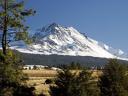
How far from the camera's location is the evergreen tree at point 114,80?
170 feet

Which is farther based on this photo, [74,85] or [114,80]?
[114,80]

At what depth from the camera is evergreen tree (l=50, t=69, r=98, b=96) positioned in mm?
46938

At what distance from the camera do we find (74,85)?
47.1 meters

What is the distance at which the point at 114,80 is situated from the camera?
52812mm

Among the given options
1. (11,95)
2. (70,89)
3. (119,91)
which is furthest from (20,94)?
(119,91)

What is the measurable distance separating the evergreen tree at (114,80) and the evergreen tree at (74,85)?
131 inches

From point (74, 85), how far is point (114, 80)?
7249 mm

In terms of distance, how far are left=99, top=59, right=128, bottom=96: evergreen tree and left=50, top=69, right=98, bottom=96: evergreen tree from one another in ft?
11.0

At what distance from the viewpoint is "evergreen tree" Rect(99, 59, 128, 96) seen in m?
51.8

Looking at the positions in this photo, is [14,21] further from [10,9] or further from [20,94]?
[20,94]

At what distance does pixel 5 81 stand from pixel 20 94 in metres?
3.53

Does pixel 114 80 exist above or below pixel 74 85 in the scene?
above

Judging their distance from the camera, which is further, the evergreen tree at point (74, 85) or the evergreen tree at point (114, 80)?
the evergreen tree at point (114, 80)

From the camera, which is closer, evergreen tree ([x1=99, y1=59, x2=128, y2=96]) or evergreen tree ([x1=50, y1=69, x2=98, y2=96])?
evergreen tree ([x1=50, y1=69, x2=98, y2=96])
